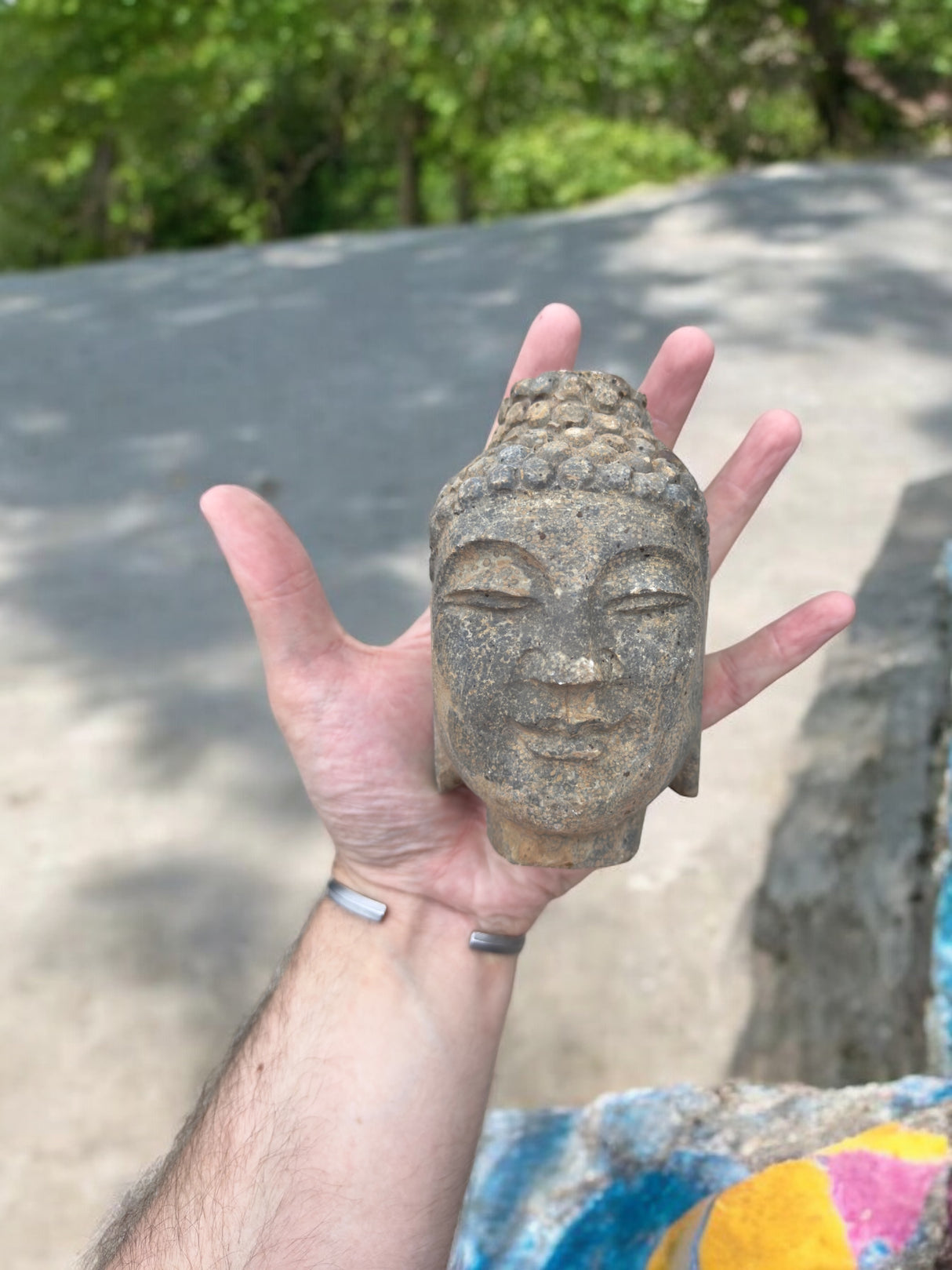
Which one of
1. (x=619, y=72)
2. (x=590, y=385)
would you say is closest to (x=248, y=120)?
(x=619, y=72)

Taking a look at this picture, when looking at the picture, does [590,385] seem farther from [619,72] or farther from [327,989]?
[619,72]

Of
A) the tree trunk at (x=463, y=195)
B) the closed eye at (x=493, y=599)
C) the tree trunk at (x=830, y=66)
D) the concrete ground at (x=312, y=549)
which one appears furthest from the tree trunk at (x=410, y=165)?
the closed eye at (x=493, y=599)

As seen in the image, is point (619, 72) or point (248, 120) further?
point (248, 120)

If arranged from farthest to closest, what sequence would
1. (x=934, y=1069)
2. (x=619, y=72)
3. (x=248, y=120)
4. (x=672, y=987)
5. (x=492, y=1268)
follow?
1. (x=248, y=120)
2. (x=619, y=72)
3. (x=672, y=987)
4. (x=934, y=1069)
5. (x=492, y=1268)

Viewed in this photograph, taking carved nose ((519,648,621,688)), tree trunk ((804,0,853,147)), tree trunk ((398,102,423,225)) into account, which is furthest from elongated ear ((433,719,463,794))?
tree trunk ((398,102,423,225))

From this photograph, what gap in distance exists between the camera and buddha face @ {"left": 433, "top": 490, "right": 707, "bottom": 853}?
6.61 feet

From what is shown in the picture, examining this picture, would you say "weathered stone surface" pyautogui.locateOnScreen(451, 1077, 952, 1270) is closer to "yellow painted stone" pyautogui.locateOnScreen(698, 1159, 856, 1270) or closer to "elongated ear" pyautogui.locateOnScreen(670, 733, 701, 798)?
"yellow painted stone" pyautogui.locateOnScreen(698, 1159, 856, 1270)

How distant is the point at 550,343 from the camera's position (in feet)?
8.77

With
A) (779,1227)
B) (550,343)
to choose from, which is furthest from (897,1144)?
(550,343)

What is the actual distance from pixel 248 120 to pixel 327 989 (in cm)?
1588

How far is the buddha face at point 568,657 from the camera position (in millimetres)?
2016

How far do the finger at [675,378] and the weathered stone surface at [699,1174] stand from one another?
1.42 meters

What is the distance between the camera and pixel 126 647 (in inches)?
193

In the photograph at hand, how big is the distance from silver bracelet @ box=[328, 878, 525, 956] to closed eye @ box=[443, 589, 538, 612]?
0.59 meters
